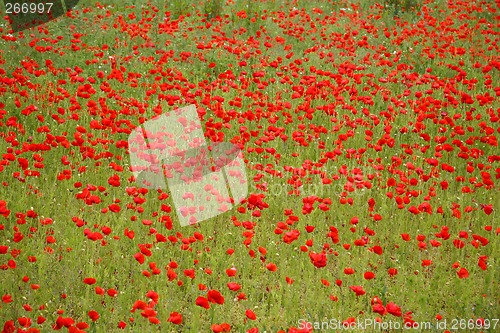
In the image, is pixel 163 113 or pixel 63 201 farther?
pixel 163 113

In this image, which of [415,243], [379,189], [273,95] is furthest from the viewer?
[273,95]

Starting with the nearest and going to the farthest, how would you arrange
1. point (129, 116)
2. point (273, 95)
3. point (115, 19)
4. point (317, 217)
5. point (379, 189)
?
1. point (317, 217)
2. point (379, 189)
3. point (129, 116)
4. point (273, 95)
5. point (115, 19)

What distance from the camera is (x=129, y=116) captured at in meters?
6.32

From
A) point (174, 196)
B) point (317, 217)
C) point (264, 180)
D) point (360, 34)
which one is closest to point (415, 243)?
point (317, 217)

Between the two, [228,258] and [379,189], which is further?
[379,189]

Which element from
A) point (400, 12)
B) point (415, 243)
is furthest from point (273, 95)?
point (400, 12)

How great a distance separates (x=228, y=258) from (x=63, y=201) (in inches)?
60.0

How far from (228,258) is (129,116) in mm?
2843

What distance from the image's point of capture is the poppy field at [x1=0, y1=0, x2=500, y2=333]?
11.5ft

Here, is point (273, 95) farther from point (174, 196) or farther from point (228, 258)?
point (228, 258)

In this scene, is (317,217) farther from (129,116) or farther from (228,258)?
(129,116)

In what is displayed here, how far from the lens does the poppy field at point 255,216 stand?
350 cm

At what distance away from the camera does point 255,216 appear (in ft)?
14.5

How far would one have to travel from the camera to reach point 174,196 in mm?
4844
